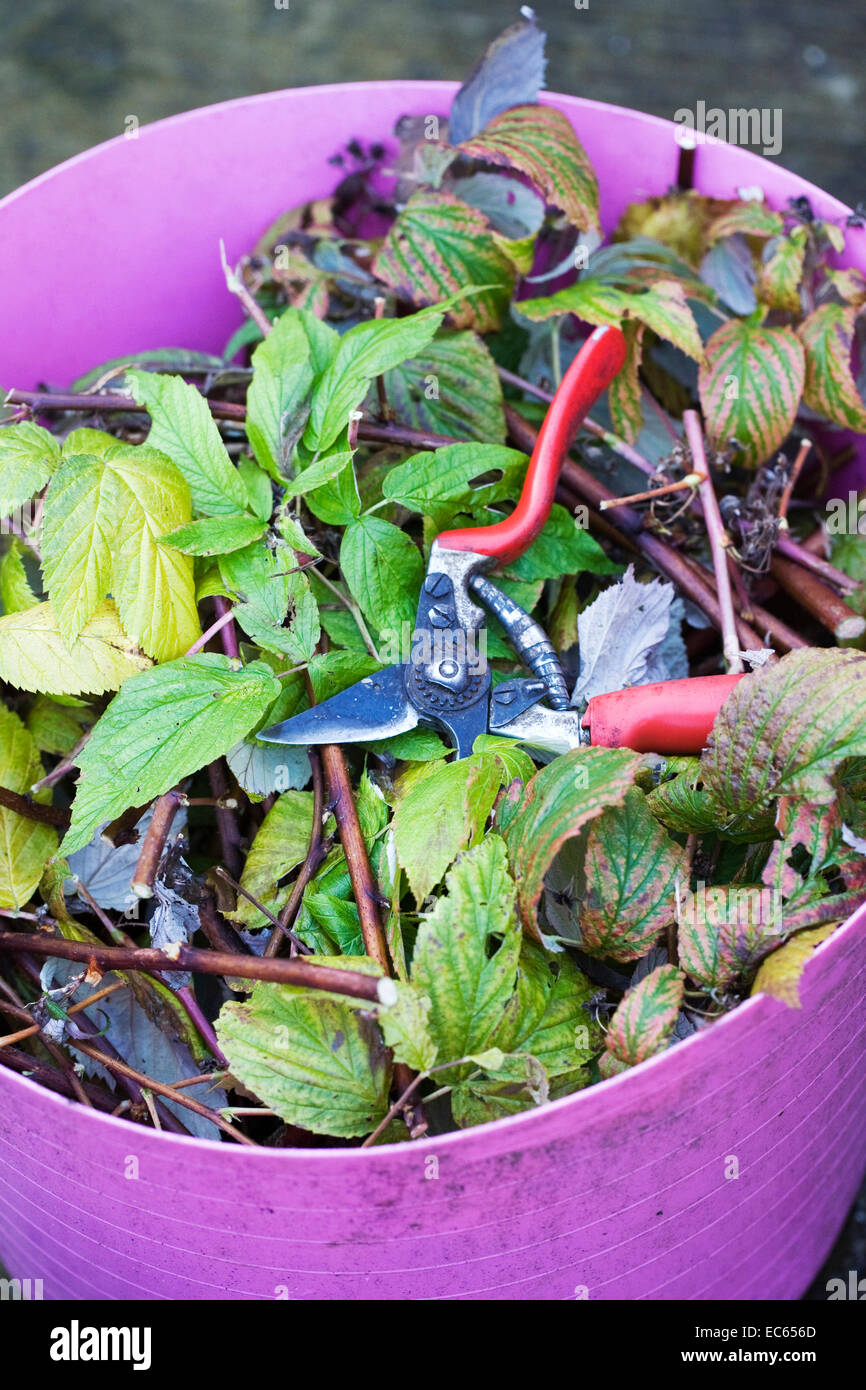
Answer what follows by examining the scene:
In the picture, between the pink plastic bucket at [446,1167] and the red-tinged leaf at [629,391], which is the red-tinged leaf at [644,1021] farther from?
the red-tinged leaf at [629,391]

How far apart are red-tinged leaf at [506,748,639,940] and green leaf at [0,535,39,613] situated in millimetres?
369

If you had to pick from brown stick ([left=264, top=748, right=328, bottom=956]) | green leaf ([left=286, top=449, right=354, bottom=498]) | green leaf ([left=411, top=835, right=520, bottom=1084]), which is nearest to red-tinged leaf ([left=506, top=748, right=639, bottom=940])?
green leaf ([left=411, top=835, right=520, bottom=1084])

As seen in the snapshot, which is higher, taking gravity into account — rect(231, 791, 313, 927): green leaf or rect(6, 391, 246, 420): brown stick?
rect(6, 391, 246, 420): brown stick

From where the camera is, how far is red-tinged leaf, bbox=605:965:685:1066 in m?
0.59

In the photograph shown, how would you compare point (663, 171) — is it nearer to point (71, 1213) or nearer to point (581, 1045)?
point (581, 1045)

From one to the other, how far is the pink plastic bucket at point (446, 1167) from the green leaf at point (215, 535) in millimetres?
311

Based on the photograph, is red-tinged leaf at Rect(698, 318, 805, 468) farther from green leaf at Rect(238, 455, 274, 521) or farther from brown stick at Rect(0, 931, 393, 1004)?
brown stick at Rect(0, 931, 393, 1004)

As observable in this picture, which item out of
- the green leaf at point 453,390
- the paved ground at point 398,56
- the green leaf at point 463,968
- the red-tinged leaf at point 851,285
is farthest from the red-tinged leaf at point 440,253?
the paved ground at point 398,56

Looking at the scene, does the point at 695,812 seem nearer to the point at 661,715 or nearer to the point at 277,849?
the point at 661,715

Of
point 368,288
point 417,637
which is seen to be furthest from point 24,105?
point 417,637

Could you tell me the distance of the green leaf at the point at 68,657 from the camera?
0.75m

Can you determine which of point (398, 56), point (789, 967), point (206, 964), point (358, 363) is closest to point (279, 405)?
point (358, 363)

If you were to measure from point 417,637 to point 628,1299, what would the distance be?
1.37ft

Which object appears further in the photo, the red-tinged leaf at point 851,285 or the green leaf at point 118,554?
the red-tinged leaf at point 851,285
